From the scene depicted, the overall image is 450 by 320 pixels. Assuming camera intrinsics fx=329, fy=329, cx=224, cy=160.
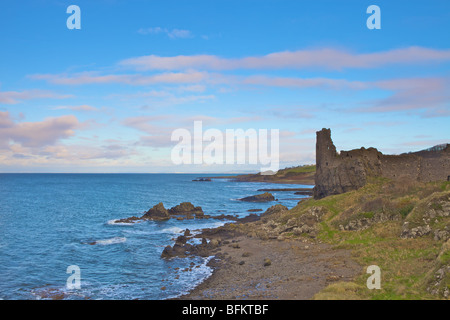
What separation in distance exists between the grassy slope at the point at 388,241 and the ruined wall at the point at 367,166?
2.50 meters

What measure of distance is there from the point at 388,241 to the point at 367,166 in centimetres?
2252

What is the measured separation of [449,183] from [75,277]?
45.1 meters

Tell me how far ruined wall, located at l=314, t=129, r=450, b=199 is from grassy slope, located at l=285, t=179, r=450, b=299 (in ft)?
8.20

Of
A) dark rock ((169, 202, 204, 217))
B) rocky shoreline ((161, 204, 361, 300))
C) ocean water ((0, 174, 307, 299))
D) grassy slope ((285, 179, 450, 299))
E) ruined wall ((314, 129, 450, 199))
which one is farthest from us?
dark rock ((169, 202, 204, 217))

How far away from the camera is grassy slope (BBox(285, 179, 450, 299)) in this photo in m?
18.6

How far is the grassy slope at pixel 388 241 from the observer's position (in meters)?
18.6

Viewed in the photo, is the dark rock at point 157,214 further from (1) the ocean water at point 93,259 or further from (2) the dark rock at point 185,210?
(2) the dark rock at point 185,210

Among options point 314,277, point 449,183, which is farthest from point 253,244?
point 449,183

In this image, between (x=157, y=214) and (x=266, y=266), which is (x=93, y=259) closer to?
(x=266, y=266)

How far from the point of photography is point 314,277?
2448cm

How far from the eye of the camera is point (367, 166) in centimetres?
5006

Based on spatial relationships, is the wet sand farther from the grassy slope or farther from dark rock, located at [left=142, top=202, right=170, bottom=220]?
dark rock, located at [left=142, top=202, right=170, bottom=220]

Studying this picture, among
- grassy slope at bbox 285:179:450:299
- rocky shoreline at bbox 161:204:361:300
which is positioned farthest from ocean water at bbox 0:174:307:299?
grassy slope at bbox 285:179:450:299
